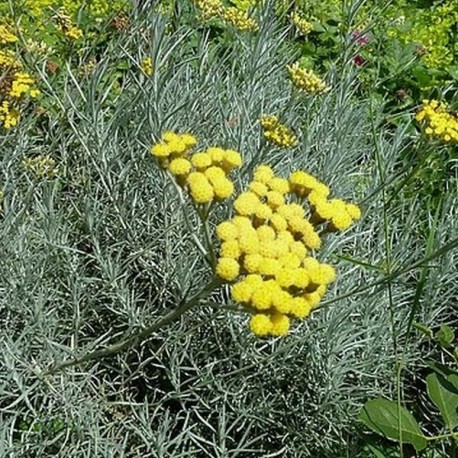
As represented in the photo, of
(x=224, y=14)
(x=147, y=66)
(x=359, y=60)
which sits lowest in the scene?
(x=359, y=60)

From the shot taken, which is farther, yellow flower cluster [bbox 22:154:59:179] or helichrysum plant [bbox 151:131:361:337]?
yellow flower cluster [bbox 22:154:59:179]

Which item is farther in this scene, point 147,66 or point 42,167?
point 147,66

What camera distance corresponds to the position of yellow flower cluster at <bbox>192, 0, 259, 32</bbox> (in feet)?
7.34

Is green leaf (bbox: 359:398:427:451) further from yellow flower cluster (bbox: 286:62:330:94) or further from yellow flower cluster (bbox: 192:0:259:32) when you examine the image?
yellow flower cluster (bbox: 192:0:259:32)

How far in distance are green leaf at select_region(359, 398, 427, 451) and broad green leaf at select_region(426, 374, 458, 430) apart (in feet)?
0.20

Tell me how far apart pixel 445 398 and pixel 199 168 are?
2.49ft

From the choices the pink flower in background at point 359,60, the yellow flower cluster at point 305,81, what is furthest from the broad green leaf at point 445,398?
the pink flower in background at point 359,60

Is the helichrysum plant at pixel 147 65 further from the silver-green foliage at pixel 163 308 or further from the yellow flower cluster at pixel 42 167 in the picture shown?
the yellow flower cluster at pixel 42 167

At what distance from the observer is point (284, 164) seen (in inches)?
97.5

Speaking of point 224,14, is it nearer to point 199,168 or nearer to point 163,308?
point 163,308

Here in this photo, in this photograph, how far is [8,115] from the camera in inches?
85.0

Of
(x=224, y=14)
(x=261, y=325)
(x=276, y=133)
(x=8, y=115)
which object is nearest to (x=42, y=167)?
(x=8, y=115)

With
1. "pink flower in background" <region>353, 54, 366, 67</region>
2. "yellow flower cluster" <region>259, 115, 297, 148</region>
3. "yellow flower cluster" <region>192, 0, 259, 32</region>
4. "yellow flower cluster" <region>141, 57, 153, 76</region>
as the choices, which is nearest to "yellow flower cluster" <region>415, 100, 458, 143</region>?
"yellow flower cluster" <region>259, 115, 297, 148</region>

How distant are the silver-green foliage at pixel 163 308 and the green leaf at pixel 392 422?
18 cm
